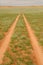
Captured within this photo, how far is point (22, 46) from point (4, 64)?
368 cm

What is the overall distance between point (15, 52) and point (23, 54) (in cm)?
59

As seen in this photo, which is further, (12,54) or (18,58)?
(12,54)

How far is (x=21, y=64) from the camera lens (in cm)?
860

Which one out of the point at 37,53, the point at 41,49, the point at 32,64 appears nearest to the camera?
the point at 32,64

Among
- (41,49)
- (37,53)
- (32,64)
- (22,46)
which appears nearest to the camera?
(32,64)

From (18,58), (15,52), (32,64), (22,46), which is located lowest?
(32,64)

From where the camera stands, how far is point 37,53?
10258 millimetres

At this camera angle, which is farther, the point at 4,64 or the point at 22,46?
the point at 22,46

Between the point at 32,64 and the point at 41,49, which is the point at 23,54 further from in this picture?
the point at 32,64

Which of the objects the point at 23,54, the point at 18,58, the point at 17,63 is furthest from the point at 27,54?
the point at 17,63

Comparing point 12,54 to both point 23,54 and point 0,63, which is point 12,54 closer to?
point 23,54

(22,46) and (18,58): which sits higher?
(22,46)

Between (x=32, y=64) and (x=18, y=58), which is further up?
(x=18, y=58)

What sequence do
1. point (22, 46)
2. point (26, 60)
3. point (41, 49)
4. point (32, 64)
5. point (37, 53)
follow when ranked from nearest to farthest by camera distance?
1. point (32, 64)
2. point (26, 60)
3. point (37, 53)
4. point (41, 49)
5. point (22, 46)
